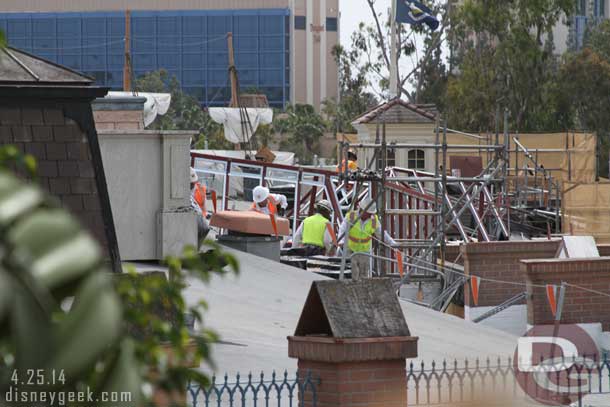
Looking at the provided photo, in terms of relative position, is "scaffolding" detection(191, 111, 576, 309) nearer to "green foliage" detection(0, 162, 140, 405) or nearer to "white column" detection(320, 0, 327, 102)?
"green foliage" detection(0, 162, 140, 405)

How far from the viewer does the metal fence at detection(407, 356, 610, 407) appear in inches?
283

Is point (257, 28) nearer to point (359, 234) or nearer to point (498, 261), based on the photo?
point (359, 234)

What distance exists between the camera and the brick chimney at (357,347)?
6816 millimetres

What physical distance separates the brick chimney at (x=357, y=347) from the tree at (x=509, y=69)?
48.8 meters

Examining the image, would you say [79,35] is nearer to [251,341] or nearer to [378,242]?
[378,242]

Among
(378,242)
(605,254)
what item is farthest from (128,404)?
(378,242)

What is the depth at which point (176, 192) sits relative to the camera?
40.1ft

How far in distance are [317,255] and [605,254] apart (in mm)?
3948

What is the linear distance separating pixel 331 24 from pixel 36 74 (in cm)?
11298

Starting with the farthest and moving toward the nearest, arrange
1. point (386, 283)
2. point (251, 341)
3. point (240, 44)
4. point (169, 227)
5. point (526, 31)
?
point (240, 44) → point (526, 31) → point (169, 227) → point (251, 341) → point (386, 283)

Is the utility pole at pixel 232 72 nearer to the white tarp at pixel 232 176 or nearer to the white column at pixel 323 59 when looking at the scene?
the white tarp at pixel 232 176

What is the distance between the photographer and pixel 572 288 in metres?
13.9

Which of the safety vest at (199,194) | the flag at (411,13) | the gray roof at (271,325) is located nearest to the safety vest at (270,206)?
the safety vest at (199,194)

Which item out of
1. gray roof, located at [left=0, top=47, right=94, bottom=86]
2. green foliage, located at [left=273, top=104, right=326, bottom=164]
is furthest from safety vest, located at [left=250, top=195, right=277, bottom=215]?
green foliage, located at [left=273, top=104, right=326, bottom=164]
